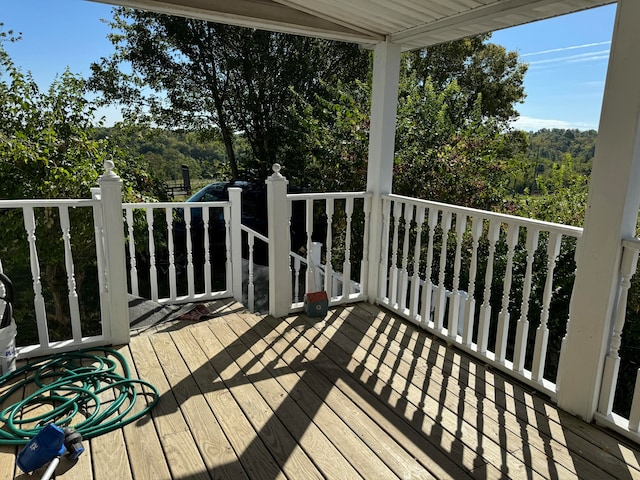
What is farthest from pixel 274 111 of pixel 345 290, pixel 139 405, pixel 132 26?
pixel 139 405

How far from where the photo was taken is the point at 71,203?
2523 millimetres

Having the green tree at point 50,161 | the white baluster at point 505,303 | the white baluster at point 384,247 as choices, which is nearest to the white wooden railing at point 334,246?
the white baluster at point 384,247

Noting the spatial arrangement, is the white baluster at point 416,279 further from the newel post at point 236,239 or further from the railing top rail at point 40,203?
the railing top rail at point 40,203

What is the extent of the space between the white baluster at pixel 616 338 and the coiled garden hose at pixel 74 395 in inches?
85.3

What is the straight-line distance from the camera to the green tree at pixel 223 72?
28.6 ft

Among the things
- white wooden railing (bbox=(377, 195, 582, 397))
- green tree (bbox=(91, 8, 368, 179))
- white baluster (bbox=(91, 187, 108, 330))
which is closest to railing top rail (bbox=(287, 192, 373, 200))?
white wooden railing (bbox=(377, 195, 582, 397))

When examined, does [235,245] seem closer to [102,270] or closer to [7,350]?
[102,270]

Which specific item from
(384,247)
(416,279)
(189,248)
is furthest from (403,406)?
(189,248)

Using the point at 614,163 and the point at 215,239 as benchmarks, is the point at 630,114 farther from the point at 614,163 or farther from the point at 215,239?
the point at 215,239

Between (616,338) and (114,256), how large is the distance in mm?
2736

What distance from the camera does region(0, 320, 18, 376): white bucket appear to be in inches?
91.5

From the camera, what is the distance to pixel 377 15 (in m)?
2.85

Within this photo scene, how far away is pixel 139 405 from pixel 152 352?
1.95 feet

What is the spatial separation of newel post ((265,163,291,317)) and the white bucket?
5.33 feet
